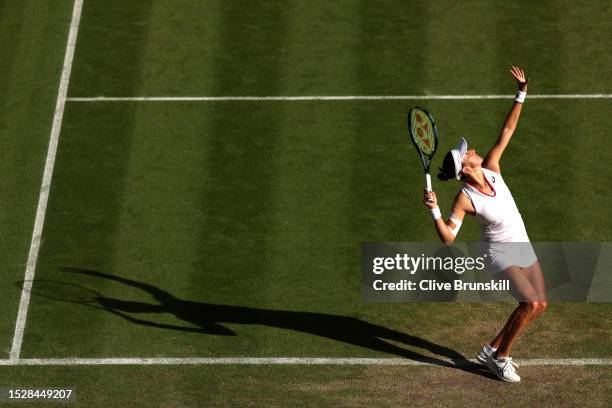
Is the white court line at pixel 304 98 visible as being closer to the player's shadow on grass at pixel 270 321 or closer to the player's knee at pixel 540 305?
the player's shadow on grass at pixel 270 321

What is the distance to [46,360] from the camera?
1838 centimetres

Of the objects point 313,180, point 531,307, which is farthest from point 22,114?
point 531,307

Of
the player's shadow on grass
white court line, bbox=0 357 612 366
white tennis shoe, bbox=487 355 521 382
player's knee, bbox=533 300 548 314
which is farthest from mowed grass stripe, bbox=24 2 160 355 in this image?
player's knee, bbox=533 300 548 314

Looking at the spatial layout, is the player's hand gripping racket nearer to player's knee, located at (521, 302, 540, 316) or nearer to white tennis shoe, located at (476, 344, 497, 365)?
player's knee, located at (521, 302, 540, 316)

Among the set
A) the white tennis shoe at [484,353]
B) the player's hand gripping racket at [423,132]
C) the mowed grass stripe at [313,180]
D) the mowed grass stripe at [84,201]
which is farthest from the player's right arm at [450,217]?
the mowed grass stripe at [84,201]

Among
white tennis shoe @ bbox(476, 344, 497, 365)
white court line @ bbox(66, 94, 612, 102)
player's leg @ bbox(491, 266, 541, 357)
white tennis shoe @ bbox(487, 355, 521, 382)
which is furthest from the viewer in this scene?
white court line @ bbox(66, 94, 612, 102)

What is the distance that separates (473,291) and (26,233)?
6190mm

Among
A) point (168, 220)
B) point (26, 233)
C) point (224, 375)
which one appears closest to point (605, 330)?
point (224, 375)

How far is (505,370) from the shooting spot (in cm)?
1770

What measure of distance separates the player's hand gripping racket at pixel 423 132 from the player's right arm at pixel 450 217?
56 centimetres

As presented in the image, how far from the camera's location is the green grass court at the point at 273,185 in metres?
18.2

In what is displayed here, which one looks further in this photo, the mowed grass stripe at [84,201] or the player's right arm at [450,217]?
the mowed grass stripe at [84,201]

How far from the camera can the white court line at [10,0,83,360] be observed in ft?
62.3

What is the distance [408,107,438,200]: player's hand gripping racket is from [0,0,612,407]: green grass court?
248cm
